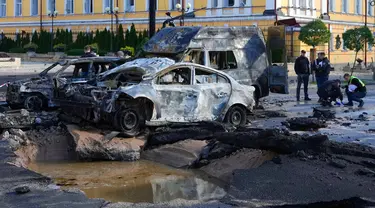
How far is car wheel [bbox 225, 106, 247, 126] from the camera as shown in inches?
538

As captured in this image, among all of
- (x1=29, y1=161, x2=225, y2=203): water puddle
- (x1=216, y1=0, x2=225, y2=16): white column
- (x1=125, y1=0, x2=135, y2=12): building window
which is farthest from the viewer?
(x1=125, y1=0, x2=135, y2=12): building window

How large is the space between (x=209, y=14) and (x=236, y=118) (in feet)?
124

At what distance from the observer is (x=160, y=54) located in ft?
54.1

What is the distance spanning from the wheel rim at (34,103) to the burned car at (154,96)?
2.07 m

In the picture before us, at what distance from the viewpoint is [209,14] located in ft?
167

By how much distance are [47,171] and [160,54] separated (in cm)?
678

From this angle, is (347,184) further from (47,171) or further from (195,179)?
(47,171)

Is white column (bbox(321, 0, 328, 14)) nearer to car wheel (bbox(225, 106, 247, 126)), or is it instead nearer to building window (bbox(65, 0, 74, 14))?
building window (bbox(65, 0, 74, 14))

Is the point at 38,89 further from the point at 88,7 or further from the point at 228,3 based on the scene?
the point at 88,7

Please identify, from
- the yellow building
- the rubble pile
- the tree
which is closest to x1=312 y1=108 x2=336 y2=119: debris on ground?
the rubble pile

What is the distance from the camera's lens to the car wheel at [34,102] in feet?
51.1

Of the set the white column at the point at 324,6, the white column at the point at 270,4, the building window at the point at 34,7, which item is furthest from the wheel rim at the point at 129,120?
the building window at the point at 34,7

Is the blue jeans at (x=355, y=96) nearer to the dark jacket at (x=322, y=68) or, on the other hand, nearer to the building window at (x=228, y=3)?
the dark jacket at (x=322, y=68)

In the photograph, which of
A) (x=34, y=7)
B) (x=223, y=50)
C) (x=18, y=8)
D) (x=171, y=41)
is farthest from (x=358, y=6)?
(x=171, y=41)
